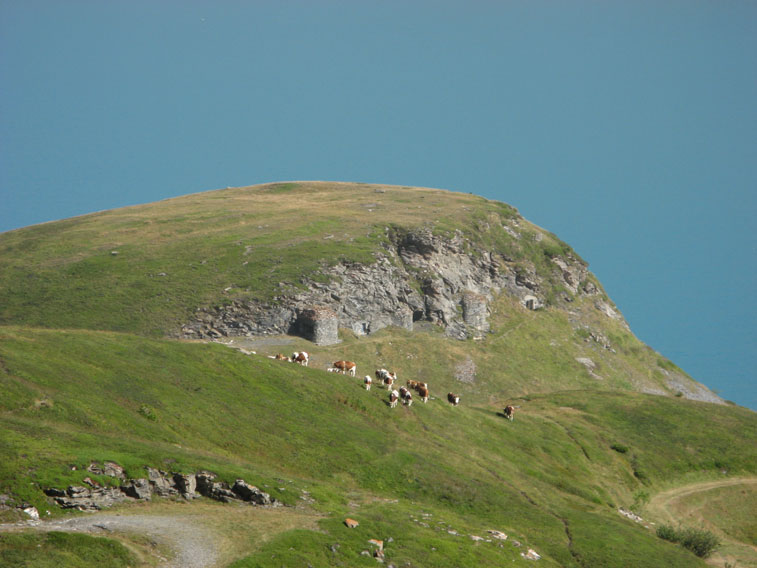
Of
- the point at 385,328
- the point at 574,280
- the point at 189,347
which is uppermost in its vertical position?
the point at 574,280

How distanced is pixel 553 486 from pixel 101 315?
75920 millimetres

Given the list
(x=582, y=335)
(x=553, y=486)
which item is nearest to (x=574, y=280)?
(x=582, y=335)

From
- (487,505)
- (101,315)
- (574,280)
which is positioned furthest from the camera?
(574,280)

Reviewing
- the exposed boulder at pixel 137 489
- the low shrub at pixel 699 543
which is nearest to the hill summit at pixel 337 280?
the low shrub at pixel 699 543

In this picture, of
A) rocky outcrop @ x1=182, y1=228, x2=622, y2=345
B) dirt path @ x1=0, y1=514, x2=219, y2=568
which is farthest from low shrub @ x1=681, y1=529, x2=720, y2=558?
rocky outcrop @ x1=182, y1=228, x2=622, y2=345

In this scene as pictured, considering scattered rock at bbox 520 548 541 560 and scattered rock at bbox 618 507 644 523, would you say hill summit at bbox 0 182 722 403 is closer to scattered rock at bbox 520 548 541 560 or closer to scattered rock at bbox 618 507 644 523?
scattered rock at bbox 618 507 644 523

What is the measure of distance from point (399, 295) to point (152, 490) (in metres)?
101

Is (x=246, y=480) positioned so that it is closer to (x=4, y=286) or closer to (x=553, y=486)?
(x=553, y=486)

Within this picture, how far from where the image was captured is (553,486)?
71750mm

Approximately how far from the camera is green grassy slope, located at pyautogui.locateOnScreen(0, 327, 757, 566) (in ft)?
133

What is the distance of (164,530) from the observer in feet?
113

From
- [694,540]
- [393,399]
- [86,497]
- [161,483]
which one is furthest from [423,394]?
[86,497]

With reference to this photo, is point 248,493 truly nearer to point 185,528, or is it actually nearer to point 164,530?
point 185,528

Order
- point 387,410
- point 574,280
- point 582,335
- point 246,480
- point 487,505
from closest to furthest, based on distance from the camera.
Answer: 1. point 246,480
2. point 487,505
3. point 387,410
4. point 582,335
5. point 574,280
